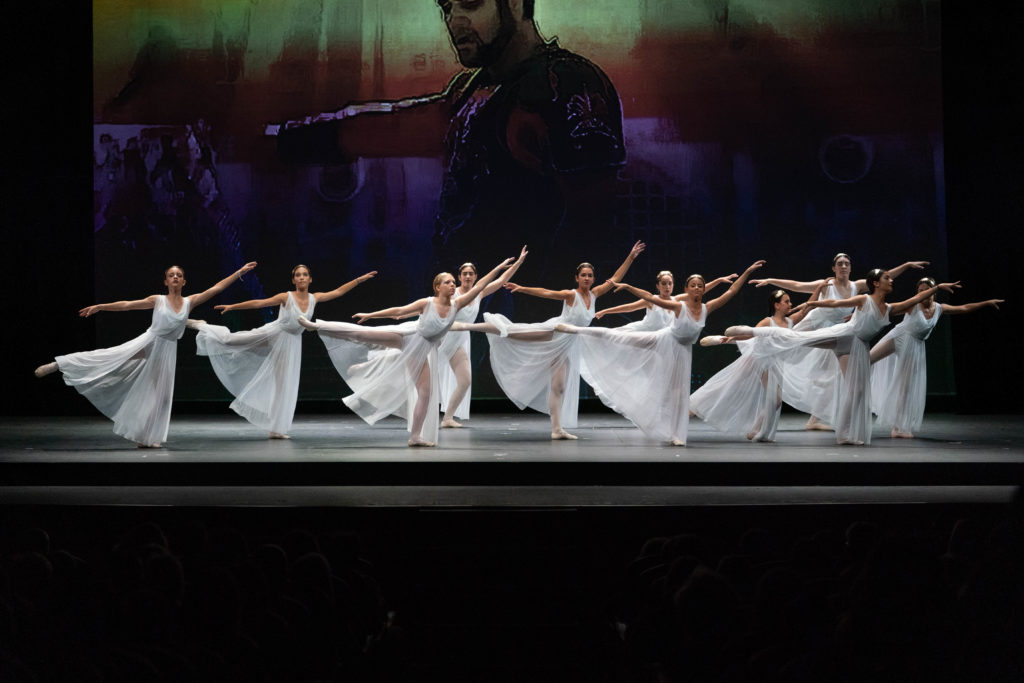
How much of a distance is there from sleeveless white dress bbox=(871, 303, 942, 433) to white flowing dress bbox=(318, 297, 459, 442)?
3628mm

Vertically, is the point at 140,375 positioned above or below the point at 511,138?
below

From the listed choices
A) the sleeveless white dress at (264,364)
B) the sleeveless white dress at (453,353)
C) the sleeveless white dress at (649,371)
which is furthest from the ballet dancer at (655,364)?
the sleeveless white dress at (264,364)

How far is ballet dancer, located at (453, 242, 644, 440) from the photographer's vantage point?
7277 millimetres

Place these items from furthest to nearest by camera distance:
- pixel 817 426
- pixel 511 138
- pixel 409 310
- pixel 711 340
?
pixel 511 138 < pixel 817 426 < pixel 409 310 < pixel 711 340

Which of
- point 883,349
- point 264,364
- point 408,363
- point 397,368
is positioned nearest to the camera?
point 408,363

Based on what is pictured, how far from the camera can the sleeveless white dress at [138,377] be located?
256 inches

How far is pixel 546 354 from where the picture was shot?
7383 millimetres

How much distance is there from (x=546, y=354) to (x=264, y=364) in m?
2.30

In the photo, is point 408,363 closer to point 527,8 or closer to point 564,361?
point 564,361

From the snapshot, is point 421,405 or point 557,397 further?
point 557,397
